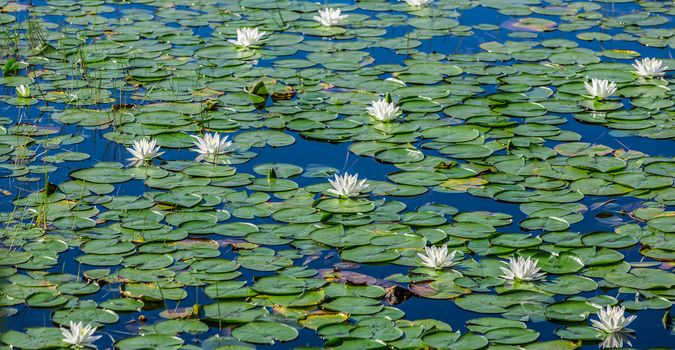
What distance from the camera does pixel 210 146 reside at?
213 inches

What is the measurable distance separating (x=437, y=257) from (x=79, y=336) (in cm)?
147

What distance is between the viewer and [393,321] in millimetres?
3996

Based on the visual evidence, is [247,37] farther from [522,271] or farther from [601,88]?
[522,271]

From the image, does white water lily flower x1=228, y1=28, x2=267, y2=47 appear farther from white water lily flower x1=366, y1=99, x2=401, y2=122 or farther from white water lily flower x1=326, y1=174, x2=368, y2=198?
white water lily flower x1=326, y1=174, x2=368, y2=198

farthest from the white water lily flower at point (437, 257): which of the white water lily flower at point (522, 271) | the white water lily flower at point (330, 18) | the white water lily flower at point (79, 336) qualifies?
the white water lily flower at point (330, 18)

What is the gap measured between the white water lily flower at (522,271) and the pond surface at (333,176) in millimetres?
16

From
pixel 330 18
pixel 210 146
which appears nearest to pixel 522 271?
pixel 210 146

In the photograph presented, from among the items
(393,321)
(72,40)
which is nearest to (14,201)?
(393,321)

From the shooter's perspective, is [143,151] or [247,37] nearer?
[143,151]

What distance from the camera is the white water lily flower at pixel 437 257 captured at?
4340mm

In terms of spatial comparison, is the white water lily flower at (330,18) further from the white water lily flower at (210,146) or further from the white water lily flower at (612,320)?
the white water lily flower at (612,320)

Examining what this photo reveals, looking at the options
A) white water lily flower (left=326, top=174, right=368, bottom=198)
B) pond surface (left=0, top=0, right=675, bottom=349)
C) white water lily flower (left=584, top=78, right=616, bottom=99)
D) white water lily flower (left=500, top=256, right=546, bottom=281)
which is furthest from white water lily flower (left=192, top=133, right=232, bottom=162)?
white water lily flower (left=584, top=78, right=616, bottom=99)

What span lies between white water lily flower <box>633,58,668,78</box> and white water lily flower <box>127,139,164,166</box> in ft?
10.1

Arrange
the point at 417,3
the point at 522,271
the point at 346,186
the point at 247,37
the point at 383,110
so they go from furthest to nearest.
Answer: the point at 417,3 < the point at 247,37 < the point at 383,110 < the point at 346,186 < the point at 522,271
